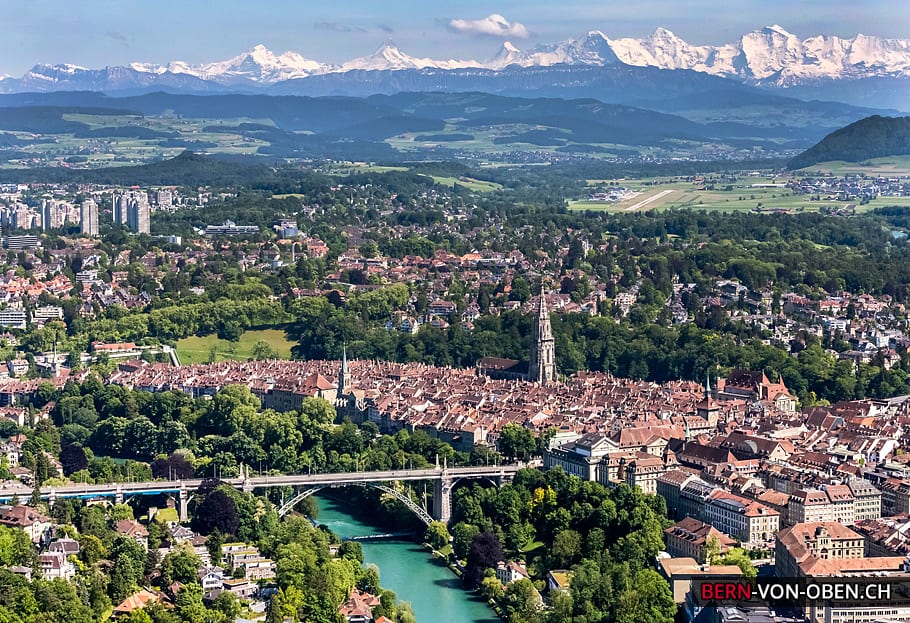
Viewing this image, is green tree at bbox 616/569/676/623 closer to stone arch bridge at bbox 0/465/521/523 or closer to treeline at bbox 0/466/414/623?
treeline at bbox 0/466/414/623

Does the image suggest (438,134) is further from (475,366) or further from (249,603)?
(249,603)

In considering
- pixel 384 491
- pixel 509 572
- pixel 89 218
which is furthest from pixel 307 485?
pixel 89 218

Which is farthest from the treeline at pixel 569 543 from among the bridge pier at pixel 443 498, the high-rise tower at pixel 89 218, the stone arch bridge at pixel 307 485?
the high-rise tower at pixel 89 218

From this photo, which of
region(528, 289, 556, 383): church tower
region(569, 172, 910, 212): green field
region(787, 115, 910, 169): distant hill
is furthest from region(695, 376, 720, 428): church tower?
region(787, 115, 910, 169): distant hill

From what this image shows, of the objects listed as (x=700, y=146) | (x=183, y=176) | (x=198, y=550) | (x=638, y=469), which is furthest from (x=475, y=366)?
(x=700, y=146)

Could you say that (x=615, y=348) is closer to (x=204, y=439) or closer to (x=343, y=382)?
(x=343, y=382)

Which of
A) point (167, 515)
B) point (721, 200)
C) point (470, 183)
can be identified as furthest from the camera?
point (470, 183)

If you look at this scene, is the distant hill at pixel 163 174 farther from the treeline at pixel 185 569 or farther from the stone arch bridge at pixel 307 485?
the treeline at pixel 185 569
